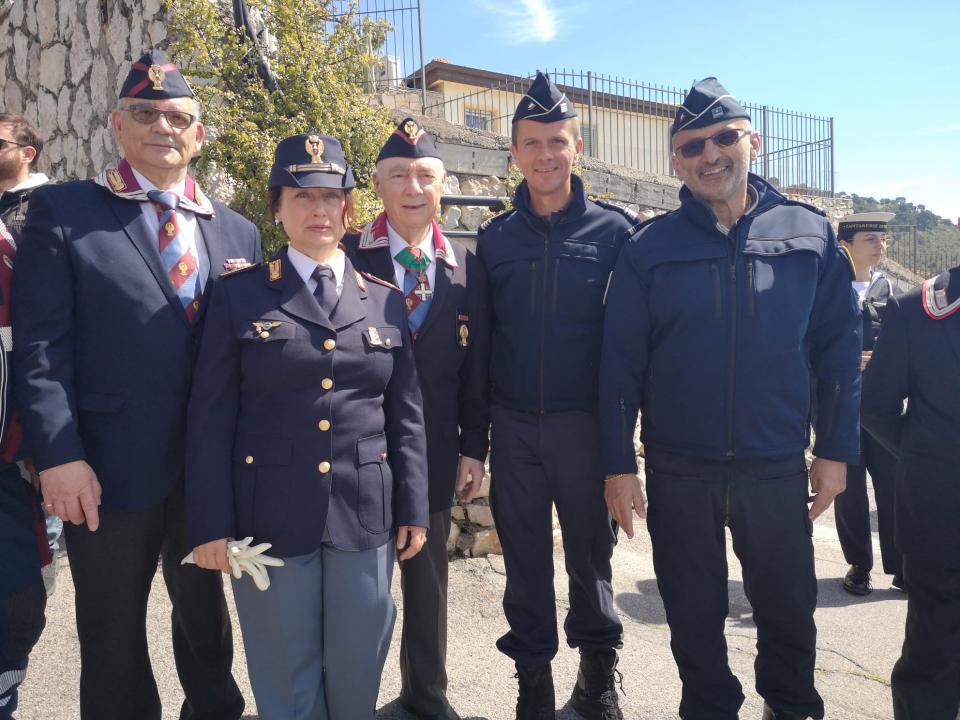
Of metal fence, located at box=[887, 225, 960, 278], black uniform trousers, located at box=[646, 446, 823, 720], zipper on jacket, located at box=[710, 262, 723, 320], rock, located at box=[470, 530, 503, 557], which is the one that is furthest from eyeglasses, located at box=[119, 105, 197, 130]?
metal fence, located at box=[887, 225, 960, 278]

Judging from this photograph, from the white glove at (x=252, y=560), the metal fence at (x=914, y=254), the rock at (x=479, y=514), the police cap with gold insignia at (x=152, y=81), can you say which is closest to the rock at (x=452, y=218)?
the rock at (x=479, y=514)

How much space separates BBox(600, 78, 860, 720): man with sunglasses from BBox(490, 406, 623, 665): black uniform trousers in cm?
15

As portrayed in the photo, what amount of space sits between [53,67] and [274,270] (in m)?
5.39

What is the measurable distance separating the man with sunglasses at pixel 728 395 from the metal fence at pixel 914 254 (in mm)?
13320

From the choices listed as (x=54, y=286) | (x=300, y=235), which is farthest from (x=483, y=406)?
(x=54, y=286)

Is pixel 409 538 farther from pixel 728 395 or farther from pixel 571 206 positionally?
pixel 571 206

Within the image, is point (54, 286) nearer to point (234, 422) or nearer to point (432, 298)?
point (234, 422)

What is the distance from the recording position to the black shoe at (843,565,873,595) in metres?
4.23

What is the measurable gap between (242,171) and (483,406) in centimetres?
237

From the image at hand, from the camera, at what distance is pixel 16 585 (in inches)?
81.6

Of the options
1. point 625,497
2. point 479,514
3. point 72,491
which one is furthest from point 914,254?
point 72,491

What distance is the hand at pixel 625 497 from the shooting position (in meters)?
A: 2.45

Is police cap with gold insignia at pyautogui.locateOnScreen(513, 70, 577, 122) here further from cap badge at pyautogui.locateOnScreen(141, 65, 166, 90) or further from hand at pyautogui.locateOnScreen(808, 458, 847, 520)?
hand at pyautogui.locateOnScreen(808, 458, 847, 520)

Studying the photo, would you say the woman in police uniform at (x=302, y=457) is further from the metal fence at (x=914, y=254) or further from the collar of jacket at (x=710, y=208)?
the metal fence at (x=914, y=254)
